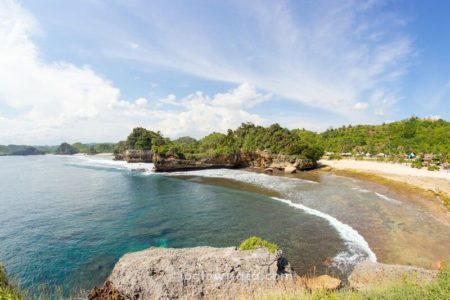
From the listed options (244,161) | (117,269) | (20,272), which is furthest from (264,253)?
(244,161)

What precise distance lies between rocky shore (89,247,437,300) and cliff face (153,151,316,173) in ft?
188

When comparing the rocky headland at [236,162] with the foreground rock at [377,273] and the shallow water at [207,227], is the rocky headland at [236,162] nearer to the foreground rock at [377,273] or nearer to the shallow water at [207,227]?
the shallow water at [207,227]

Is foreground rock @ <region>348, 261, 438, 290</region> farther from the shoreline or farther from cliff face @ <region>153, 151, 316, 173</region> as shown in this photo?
cliff face @ <region>153, 151, 316, 173</region>

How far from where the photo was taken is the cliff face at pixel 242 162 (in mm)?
70562

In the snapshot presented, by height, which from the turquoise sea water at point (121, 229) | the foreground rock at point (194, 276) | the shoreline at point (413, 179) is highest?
the shoreline at point (413, 179)

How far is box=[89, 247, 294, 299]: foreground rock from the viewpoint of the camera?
36.1 ft

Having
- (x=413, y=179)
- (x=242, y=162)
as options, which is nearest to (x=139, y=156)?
(x=242, y=162)

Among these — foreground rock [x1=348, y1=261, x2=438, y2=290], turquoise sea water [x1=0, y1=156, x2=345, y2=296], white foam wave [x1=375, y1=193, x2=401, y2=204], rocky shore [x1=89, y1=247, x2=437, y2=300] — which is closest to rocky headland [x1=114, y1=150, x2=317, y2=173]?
white foam wave [x1=375, y1=193, x2=401, y2=204]

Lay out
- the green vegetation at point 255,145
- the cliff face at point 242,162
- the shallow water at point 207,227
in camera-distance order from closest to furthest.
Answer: the shallow water at point 207,227 → the cliff face at point 242,162 → the green vegetation at point 255,145

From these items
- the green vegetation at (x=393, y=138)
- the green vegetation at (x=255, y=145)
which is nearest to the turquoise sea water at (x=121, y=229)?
the green vegetation at (x=255, y=145)

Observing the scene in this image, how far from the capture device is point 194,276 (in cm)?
1157

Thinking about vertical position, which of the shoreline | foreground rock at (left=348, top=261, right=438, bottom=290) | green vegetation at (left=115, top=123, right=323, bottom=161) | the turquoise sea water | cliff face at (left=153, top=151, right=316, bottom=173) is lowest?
the turquoise sea water

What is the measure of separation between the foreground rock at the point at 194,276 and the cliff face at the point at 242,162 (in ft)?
191

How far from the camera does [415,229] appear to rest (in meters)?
23.2
